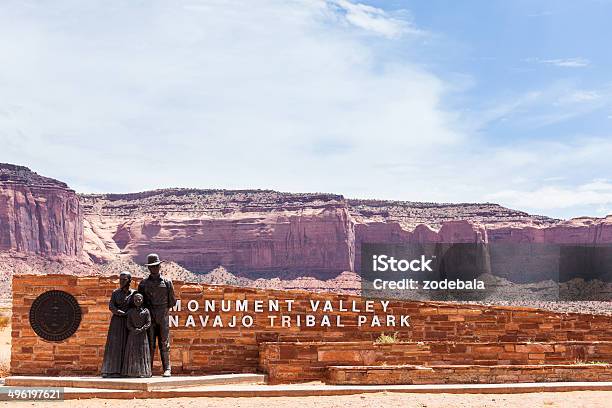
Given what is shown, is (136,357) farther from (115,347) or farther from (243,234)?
(243,234)

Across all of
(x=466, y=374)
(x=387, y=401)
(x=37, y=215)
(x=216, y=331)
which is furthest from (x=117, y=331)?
(x=37, y=215)

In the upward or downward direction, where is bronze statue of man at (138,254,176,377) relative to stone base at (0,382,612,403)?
upward

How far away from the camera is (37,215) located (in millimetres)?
124875

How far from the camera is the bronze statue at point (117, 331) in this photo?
15.6 metres

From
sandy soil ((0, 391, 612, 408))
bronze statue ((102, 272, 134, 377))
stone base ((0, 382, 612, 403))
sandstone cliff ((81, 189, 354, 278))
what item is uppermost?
sandstone cliff ((81, 189, 354, 278))

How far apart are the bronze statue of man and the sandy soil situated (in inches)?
92.1

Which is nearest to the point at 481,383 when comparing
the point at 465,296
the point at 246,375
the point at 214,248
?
the point at 246,375

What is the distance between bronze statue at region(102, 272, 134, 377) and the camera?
51.2 ft

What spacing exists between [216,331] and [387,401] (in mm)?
5302

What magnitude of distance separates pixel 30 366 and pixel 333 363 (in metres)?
5.90

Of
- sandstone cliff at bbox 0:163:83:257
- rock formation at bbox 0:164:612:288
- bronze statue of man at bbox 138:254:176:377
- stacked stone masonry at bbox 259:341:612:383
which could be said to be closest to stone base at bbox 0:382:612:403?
stacked stone masonry at bbox 259:341:612:383

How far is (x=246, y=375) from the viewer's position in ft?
54.1

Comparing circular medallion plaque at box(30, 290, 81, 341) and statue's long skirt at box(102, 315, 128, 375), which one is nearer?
statue's long skirt at box(102, 315, 128, 375)

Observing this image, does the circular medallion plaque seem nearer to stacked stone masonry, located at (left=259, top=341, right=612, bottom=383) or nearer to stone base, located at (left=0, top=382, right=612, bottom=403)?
stone base, located at (left=0, top=382, right=612, bottom=403)
